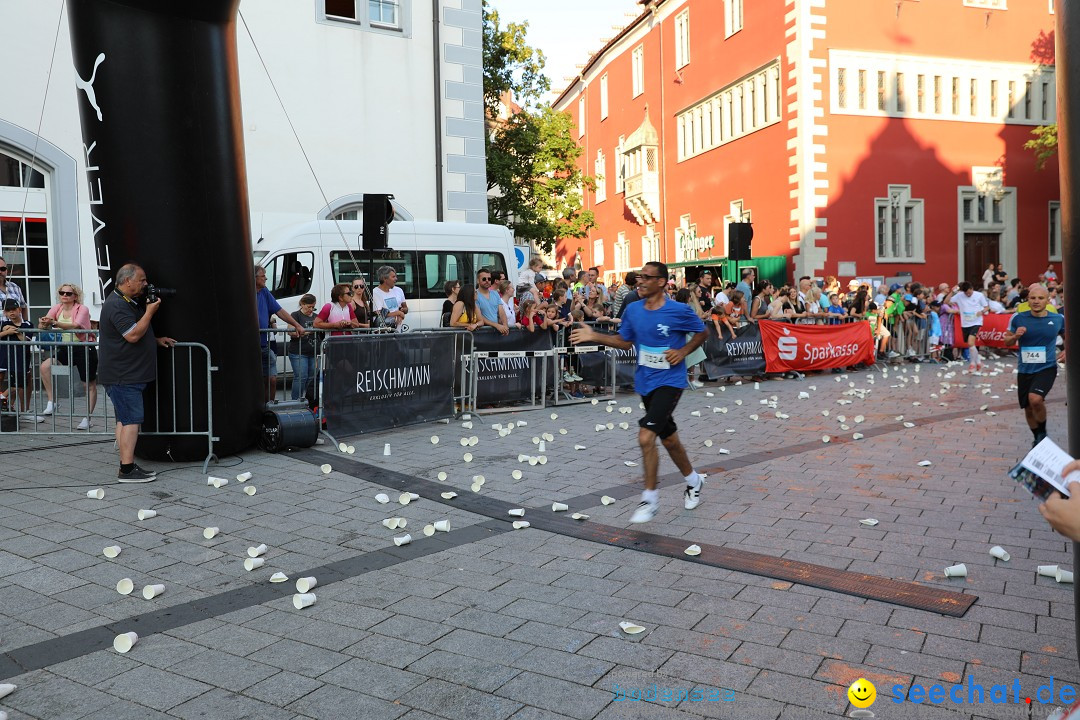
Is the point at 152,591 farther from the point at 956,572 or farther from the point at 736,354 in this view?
the point at 736,354

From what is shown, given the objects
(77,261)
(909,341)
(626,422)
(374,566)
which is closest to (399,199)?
(77,261)

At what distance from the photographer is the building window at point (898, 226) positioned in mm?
28969

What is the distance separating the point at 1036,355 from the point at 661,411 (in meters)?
4.28

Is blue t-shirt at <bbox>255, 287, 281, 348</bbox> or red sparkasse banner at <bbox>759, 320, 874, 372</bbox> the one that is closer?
blue t-shirt at <bbox>255, 287, 281, 348</bbox>

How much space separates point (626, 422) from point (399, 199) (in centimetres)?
920

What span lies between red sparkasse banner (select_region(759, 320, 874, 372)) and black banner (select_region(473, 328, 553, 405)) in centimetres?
552

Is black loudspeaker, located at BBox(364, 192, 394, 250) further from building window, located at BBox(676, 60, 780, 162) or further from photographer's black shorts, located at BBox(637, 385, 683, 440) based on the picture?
building window, located at BBox(676, 60, 780, 162)

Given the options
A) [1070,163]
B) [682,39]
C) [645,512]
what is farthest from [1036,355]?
[682,39]

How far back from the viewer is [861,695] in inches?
129

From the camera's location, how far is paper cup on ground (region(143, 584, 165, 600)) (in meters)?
4.63

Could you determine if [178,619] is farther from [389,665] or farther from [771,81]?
[771,81]

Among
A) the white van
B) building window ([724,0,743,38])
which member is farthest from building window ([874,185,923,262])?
the white van

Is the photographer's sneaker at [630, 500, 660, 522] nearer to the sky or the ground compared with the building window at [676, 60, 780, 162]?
nearer to the ground

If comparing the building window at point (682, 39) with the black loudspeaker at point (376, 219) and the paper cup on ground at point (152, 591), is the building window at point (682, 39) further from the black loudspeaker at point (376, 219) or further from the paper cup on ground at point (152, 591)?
the paper cup on ground at point (152, 591)
